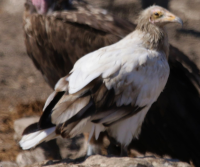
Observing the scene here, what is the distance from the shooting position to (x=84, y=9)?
348 cm

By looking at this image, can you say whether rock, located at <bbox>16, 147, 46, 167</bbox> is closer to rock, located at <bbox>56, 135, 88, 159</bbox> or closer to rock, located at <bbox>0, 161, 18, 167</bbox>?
rock, located at <bbox>0, 161, 18, 167</bbox>

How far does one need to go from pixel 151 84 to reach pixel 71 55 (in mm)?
1066

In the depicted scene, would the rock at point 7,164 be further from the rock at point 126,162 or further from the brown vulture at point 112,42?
the rock at point 126,162

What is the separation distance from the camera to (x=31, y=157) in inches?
126

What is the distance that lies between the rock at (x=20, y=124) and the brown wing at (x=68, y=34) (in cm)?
47

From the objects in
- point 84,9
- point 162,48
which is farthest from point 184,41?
point 162,48

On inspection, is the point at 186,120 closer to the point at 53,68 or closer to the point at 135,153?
the point at 135,153

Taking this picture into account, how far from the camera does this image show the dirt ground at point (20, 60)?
3932mm

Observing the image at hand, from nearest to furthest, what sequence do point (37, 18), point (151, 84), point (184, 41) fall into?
point (151, 84) → point (37, 18) → point (184, 41)

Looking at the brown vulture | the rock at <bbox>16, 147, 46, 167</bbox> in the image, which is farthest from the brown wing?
the rock at <bbox>16, 147, 46, 167</bbox>

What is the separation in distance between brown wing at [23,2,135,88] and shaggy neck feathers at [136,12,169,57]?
1.69ft

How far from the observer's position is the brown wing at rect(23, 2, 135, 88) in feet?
10.4

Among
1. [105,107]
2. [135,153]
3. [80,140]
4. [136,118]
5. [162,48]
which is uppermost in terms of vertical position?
[162,48]

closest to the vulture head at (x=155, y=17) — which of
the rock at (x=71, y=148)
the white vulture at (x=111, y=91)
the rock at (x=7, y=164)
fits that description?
the white vulture at (x=111, y=91)
